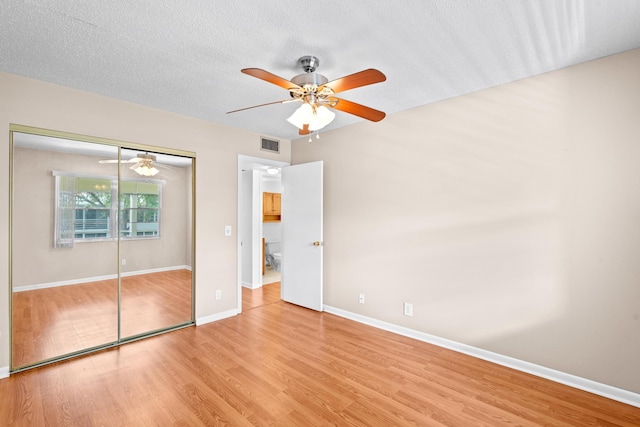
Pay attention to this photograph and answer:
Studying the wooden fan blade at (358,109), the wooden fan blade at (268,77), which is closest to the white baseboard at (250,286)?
the wooden fan blade at (358,109)

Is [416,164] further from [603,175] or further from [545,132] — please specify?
[603,175]

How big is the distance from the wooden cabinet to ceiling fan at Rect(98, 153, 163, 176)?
3850 millimetres

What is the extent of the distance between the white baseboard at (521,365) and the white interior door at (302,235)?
0.92 meters

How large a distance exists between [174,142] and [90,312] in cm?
208

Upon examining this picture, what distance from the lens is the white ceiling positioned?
166 centimetres

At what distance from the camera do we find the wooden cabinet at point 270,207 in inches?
283

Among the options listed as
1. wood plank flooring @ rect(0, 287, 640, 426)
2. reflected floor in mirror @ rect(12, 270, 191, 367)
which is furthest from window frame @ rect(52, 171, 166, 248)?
wood plank flooring @ rect(0, 287, 640, 426)

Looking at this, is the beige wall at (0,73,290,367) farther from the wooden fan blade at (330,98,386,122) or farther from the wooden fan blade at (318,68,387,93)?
the wooden fan blade at (318,68,387,93)

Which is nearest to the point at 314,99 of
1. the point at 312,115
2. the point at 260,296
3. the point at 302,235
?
the point at 312,115

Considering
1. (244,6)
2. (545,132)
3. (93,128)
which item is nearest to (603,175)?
(545,132)

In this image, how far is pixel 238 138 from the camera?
4.02m

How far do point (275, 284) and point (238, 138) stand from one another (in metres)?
3.00

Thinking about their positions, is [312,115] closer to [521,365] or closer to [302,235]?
[302,235]

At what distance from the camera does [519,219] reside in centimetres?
258
